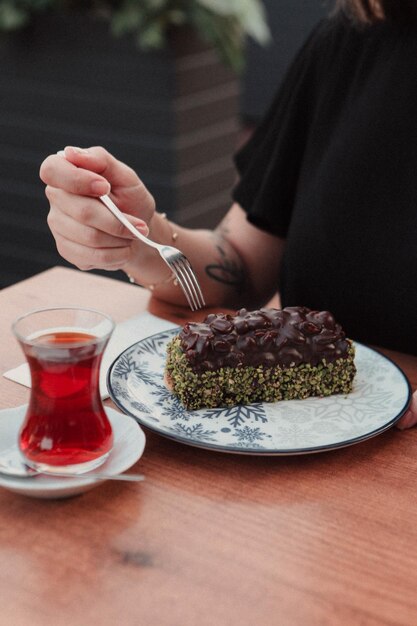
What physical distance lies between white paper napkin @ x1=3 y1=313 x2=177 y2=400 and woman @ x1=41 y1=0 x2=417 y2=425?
9 centimetres

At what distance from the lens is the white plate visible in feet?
2.96

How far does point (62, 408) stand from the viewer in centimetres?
82

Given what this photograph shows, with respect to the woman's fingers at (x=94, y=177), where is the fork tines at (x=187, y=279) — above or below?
below

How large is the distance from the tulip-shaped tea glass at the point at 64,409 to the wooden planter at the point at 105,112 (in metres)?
2.46

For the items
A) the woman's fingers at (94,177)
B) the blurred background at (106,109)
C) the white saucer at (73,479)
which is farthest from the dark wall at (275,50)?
the white saucer at (73,479)

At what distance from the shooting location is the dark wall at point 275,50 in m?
6.35

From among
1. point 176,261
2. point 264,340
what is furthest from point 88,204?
point 264,340

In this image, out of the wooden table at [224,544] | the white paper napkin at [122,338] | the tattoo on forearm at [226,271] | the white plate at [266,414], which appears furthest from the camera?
Answer: the tattoo on forearm at [226,271]

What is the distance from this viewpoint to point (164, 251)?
1100 mm

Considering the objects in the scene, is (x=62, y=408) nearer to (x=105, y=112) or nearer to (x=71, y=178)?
(x=71, y=178)

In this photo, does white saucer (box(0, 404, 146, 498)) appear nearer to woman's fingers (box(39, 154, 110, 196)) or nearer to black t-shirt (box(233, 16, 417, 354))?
woman's fingers (box(39, 154, 110, 196))

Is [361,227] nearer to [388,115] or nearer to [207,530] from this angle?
[388,115]

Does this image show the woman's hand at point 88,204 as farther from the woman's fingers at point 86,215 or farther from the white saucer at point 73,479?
the white saucer at point 73,479

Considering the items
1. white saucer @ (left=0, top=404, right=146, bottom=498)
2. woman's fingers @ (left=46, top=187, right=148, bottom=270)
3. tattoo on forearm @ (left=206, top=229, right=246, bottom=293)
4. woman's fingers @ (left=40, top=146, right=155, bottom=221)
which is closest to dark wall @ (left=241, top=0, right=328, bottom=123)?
tattoo on forearm @ (left=206, top=229, right=246, bottom=293)
